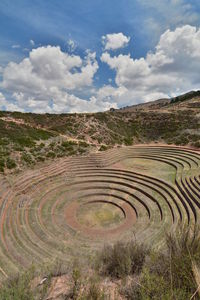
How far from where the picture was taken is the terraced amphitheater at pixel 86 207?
1080cm

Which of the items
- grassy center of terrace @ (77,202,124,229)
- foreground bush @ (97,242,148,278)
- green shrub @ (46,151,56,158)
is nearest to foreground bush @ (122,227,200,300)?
foreground bush @ (97,242,148,278)

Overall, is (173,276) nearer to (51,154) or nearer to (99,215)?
(99,215)

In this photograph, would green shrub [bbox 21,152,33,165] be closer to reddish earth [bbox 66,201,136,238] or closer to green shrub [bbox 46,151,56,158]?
green shrub [bbox 46,151,56,158]

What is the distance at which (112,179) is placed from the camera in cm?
1953

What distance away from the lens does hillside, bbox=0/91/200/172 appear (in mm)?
22797

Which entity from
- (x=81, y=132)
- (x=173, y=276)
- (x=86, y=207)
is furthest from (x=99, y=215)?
(x=81, y=132)

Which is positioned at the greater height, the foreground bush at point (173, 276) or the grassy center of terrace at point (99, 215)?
the foreground bush at point (173, 276)

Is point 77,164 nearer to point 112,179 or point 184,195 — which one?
point 112,179

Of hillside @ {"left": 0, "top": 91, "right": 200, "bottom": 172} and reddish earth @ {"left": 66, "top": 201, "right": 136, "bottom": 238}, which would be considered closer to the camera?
reddish earth @ {"left": 66, "top": 201, "right": 136, "bottom": 238}

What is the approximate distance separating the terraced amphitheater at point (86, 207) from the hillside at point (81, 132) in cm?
372

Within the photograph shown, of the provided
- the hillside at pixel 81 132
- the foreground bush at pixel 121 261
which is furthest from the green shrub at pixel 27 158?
the foreground bush at pixel 121 261

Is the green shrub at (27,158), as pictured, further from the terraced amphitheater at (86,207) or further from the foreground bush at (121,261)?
the foreground bush at (121,261)

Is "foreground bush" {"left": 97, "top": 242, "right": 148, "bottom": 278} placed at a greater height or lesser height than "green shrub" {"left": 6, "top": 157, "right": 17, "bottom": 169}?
lesser

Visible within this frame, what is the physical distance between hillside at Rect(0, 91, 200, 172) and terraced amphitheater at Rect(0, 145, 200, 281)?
12.2 feet
